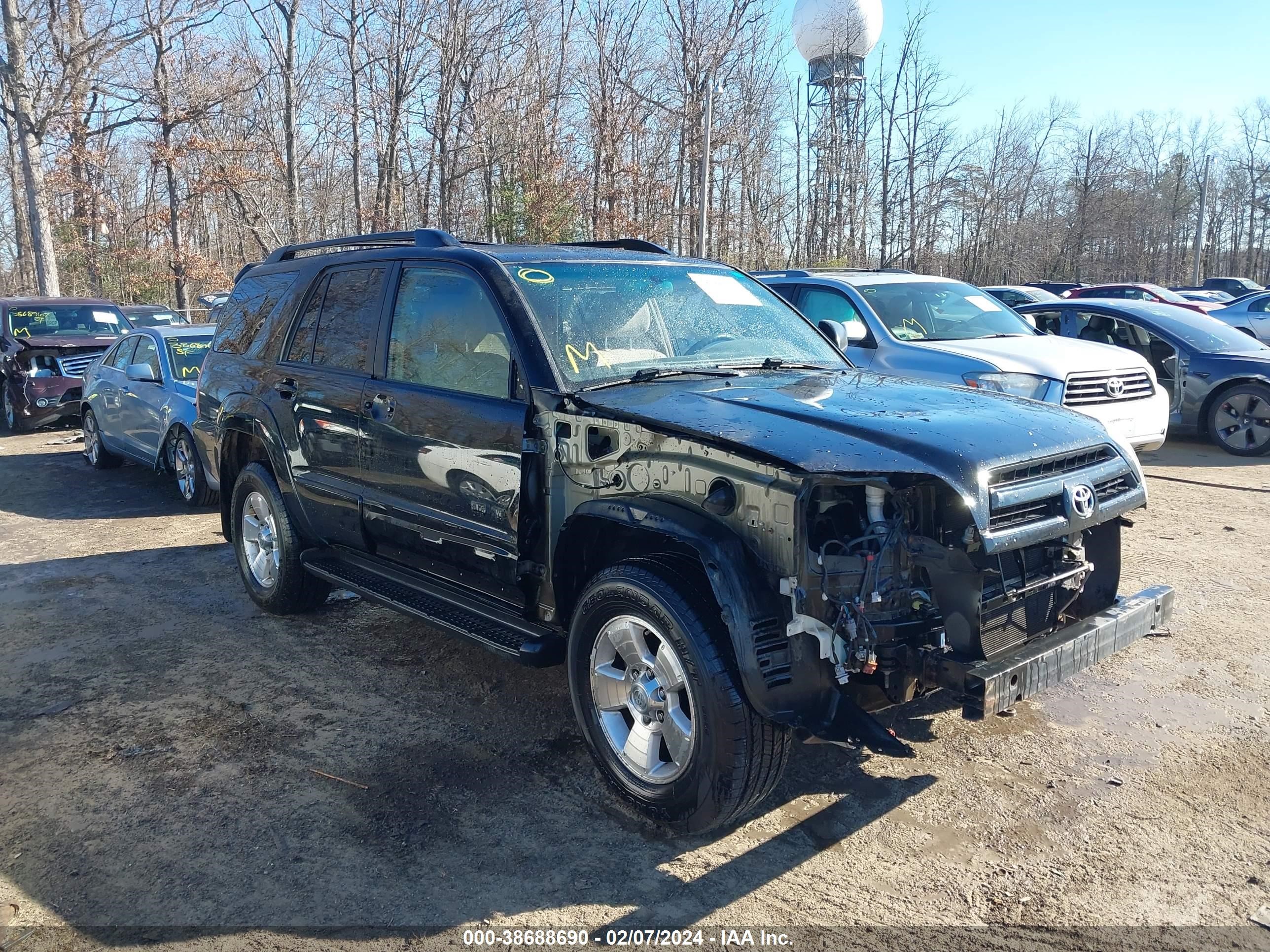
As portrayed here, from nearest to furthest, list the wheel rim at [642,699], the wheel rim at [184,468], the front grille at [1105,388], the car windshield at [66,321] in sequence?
1. the wheel rim at [642,699]
2. the front grille at [1105,388]
3. the wheel rim at [184,468]
4. the car windshield at [66,321]

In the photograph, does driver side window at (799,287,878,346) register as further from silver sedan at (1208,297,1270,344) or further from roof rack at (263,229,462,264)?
silver sedan at (1208,297,1270,344)

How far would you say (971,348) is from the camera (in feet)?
27.7

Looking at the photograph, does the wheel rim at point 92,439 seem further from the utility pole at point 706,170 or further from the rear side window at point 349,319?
the utility pole at point 706,170

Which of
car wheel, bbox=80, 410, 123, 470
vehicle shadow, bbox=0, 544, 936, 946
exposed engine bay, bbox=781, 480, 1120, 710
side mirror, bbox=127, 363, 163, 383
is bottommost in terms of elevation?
vehicle shadow, bbox=0, 544, 936, 946

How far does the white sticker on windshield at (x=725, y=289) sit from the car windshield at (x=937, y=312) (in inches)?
166

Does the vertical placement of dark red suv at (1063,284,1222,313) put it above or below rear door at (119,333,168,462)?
above

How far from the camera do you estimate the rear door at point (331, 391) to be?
16.0 feet

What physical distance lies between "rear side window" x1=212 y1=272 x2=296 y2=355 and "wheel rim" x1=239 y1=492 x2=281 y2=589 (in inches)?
38.0

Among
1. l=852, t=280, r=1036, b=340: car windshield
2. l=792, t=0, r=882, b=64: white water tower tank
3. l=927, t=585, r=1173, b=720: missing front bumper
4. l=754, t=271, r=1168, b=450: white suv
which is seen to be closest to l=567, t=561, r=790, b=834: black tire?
l=927, t=585, r=1173, b=720: missing front bumper

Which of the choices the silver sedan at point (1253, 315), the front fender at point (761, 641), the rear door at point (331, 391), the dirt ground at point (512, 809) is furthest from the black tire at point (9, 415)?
the silver sedan at point (1253, 315)

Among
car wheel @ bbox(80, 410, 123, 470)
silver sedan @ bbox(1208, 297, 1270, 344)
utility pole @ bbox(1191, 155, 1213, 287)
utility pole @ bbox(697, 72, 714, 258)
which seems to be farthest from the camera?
utility pole @ bbox(1191, 155, 1213, 287)

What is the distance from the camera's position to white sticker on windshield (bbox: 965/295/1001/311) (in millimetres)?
9633

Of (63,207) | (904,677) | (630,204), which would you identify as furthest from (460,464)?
(63,207)

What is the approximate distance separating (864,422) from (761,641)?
851 mm
